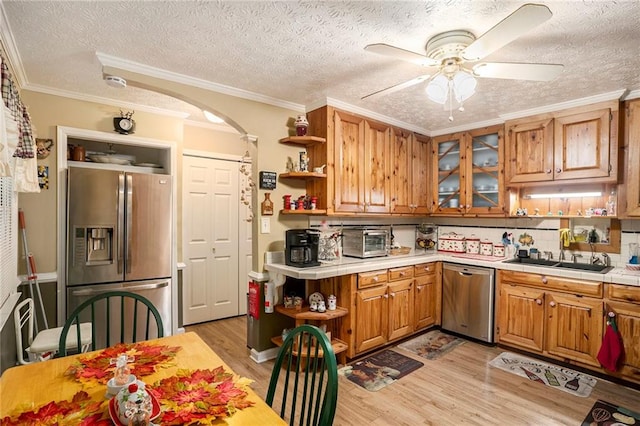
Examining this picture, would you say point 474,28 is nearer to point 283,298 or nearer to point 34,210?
point 283,298

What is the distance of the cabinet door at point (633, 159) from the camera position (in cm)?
286

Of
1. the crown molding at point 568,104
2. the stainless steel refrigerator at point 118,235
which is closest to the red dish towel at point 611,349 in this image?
the crown molding at point 568,104

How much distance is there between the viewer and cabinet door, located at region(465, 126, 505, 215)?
375 centimetres

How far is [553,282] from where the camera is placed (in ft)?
10.1

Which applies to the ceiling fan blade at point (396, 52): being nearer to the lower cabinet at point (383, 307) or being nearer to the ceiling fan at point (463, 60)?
the ceiling fan at point (463, 60)

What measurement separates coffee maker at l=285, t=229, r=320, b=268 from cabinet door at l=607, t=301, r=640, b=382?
2.52m

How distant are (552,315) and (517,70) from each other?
2.33m

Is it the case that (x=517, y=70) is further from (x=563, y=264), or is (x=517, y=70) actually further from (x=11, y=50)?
(x=11, y=50)

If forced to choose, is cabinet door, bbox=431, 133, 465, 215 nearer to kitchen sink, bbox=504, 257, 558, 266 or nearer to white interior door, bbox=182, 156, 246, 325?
kitchen sink, bbox=504, 257, 558, 266

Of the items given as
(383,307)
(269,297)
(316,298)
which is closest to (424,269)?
(383,307)

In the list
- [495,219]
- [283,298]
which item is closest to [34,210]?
[283,298]

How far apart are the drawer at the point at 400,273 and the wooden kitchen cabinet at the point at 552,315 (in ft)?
2.96

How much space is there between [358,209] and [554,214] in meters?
2.06

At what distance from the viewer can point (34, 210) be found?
2977mm
